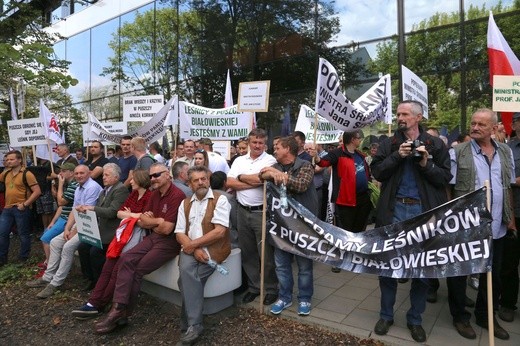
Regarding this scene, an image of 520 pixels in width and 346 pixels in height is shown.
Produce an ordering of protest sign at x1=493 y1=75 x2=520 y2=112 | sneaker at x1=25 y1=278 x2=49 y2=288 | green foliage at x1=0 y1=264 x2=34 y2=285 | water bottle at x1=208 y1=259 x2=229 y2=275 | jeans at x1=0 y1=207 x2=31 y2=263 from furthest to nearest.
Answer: jeans at x1=0 y1=207 x2=31 y2=263
green foliage at x1=0 y1=264 x2=34 y2=285
sneaker at x1=25 y1=278 x2=49 y2=288
protest sign at x1=493 y1=75 x2=520 y2=112
water bottle at x1=208 y1=259 x2=229 y2=275

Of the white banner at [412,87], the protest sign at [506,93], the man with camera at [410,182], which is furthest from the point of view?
the white banner at [412,87]

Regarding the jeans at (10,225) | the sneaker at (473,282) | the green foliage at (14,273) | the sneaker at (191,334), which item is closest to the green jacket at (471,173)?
the sneaker at (473,282)

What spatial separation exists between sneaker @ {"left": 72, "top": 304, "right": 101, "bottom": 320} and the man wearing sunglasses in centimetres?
36

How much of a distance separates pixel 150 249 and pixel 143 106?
4.31 metres

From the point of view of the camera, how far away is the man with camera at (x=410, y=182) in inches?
136

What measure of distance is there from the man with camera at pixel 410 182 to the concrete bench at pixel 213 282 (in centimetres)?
158

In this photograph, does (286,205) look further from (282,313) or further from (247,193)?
(282,313)

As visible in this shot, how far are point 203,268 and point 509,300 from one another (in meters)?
2.99

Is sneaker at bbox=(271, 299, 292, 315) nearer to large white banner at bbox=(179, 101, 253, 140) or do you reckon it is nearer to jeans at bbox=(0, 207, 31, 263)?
large white banner at bbox=(179, 101, 253, 140)

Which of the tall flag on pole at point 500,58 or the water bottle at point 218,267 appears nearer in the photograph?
the water bottle at point 218,267

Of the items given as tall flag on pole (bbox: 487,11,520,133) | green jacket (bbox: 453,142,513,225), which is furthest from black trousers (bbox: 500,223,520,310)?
tall flag on pole (bbox: 487,11,520,133)

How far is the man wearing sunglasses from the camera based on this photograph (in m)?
4.06

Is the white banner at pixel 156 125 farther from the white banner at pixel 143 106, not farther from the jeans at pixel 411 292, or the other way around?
the jeans at pixel 411 292

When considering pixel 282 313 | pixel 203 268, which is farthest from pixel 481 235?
pixel 203 268
